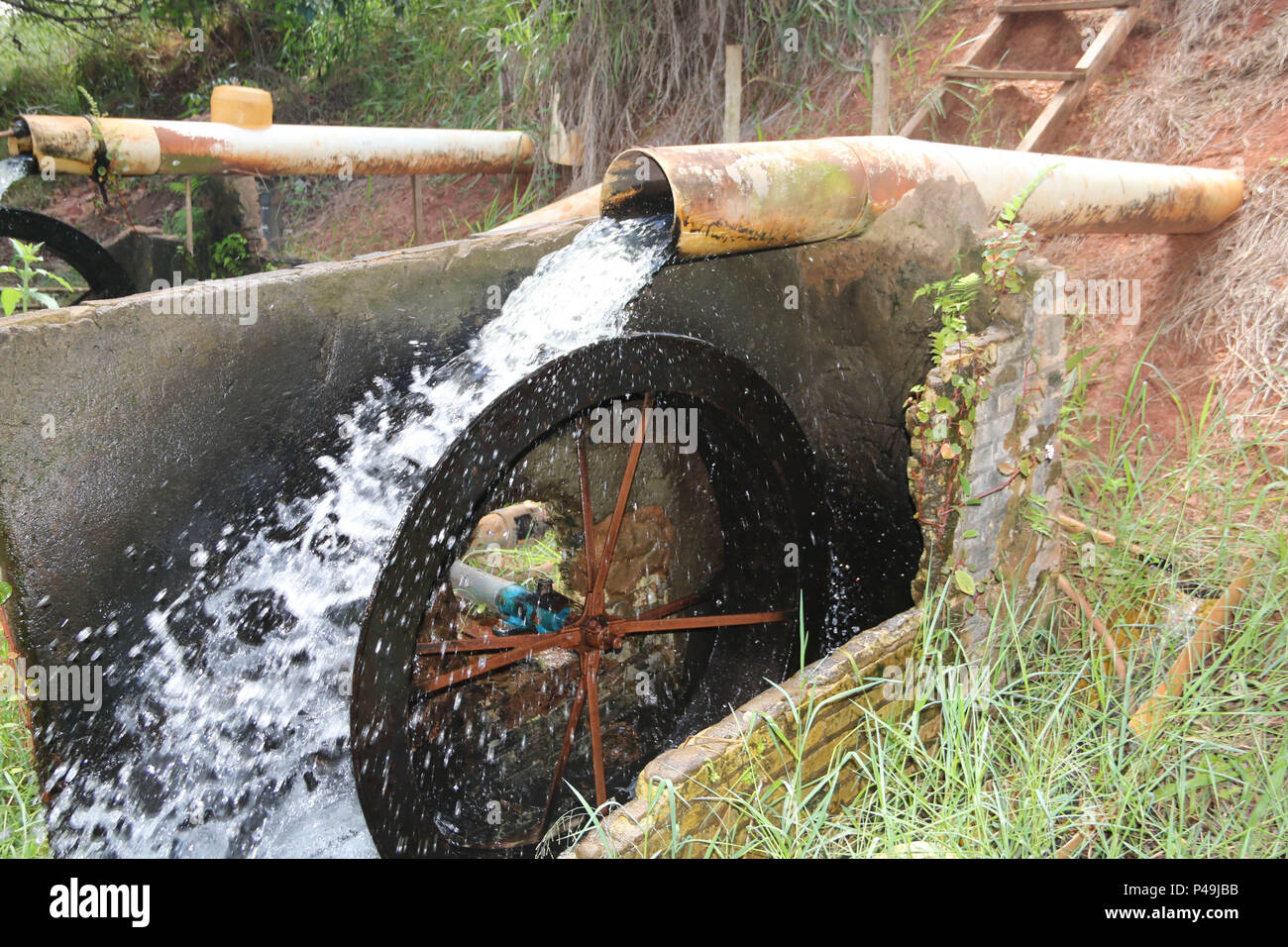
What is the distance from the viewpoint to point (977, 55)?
4.93 m

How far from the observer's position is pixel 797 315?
3.47 meters

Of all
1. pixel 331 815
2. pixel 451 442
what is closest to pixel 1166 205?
pixel 451 442

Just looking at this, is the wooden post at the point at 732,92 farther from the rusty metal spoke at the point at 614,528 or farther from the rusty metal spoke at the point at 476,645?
the rusty metal spoke at the point at 476,645

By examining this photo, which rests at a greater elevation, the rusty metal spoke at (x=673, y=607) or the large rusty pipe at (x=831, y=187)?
the large rusty pipe at (x=831, y=187)

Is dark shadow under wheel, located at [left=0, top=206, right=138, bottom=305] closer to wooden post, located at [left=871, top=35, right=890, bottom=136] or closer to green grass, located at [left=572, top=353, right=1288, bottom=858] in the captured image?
wooden post, located at [left=871, top=35, right=890, bottom=136]

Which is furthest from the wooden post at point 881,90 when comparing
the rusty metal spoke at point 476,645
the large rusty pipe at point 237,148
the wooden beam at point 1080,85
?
the rusty metal spoke at point 476,645

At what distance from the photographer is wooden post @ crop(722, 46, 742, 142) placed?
206 inches

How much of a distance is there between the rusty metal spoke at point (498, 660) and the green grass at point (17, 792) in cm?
110

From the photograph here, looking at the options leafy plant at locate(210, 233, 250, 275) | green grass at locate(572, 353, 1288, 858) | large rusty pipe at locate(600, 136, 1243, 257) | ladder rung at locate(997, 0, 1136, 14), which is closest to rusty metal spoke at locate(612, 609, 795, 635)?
green grass at locate(572, 353, 1288, 858)

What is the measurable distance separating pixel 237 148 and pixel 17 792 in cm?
338

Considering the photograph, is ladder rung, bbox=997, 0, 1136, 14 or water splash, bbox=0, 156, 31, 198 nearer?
water splash, bbox=0, 156, 31, 198

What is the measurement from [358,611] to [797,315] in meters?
1.86

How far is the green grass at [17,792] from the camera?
2.48 m

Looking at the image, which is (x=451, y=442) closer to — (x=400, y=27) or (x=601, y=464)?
(x=601, y=464)
